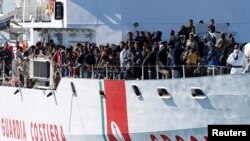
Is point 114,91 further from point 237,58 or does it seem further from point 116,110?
point 237,58

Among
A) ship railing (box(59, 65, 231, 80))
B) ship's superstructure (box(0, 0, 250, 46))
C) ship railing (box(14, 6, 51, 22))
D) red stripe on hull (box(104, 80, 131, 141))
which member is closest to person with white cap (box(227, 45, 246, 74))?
ship railing (box(59, 65, 231, 80))

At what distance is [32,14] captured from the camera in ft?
121

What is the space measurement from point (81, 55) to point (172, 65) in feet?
10.6

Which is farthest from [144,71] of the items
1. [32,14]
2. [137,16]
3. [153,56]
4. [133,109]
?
[32,14]

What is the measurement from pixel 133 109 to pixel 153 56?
1.43 meters

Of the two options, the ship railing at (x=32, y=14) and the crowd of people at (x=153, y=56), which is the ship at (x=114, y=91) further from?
the crowd of people at (x=153, y=56)

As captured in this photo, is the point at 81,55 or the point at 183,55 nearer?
the point at 183,55

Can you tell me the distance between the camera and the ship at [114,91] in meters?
27.8

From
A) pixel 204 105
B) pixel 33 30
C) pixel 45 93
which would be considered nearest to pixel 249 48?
pixel 204 105

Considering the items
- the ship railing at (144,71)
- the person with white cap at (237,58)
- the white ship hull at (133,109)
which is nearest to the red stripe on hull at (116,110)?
the white ship hull at (133,109)

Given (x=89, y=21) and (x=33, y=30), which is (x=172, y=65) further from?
(x=33, y=30)

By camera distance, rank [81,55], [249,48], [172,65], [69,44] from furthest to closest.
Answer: [69,44]
[81,55]
[172,65]
[249,48]

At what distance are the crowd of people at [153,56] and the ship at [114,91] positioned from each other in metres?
0.32

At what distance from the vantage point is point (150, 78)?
29.5m
